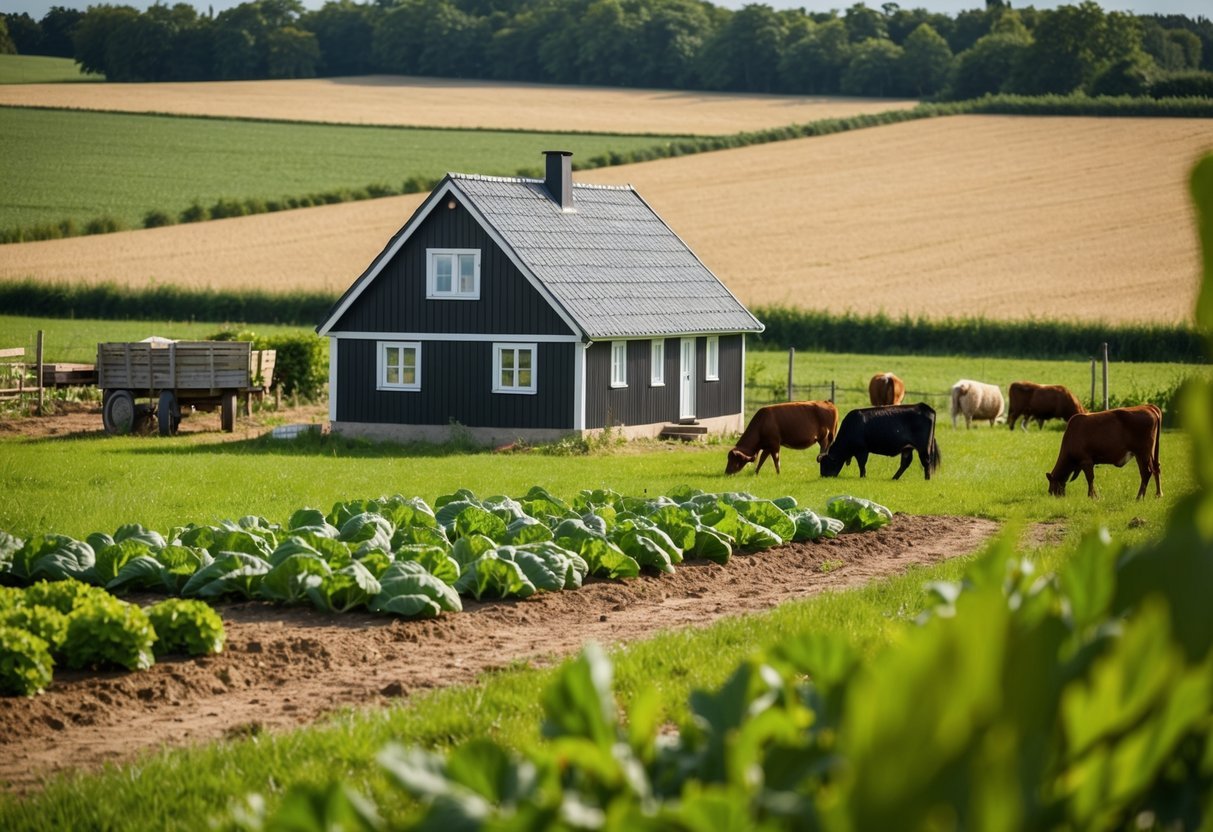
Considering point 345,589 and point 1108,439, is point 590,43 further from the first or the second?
point 345,589

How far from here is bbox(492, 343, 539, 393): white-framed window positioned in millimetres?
31547

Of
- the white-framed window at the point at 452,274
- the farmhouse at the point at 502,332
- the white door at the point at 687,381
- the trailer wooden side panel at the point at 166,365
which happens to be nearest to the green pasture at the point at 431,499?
the trailer wooden side panel at the point at 166,365

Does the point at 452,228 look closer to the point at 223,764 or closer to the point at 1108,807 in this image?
the point at 223,764

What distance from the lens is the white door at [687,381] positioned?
3444 cm

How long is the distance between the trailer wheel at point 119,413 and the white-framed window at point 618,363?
33.7 feet

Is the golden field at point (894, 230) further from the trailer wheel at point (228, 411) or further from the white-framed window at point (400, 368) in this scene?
the trailer wheel at point (228, 411)

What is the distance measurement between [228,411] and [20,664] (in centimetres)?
2499

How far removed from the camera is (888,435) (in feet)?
77.3

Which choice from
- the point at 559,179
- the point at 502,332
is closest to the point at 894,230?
the point at 559,179

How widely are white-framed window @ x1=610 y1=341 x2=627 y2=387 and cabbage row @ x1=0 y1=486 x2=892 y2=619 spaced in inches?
676

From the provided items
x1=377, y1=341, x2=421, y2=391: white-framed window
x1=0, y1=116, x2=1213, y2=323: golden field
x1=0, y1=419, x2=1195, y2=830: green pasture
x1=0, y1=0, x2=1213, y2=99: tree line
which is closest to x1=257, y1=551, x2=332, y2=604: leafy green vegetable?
x1=0, y1=419, x2=1195, y2=830: green pasture

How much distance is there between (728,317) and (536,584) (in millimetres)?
25298

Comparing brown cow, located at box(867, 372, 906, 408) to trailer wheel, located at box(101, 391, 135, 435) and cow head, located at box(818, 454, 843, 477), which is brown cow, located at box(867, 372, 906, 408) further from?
trailer wheel, located at box(101, 391, 135, 435)

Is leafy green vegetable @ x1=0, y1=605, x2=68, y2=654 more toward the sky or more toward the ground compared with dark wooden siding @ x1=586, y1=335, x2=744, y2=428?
more toward the ground
